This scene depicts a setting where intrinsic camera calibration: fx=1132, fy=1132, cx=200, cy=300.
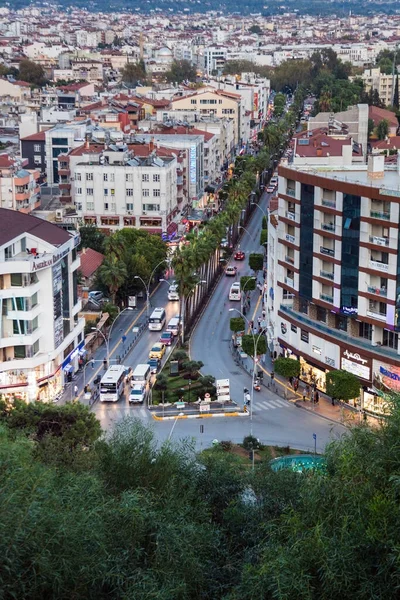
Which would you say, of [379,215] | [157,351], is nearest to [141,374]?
[157,351]

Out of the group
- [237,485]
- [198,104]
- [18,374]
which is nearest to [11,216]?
[18,374]

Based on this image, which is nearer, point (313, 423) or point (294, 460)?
point (294, 460)

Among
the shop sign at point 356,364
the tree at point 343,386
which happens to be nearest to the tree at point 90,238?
the shop sign at point 356,364

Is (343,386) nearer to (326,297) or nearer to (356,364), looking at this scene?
(356,364)

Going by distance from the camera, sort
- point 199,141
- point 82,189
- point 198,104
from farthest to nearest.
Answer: point 198,104 < point 199,141 < point 82,189

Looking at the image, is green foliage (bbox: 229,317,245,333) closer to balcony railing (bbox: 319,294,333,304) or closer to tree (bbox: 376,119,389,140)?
balcony railing (bbox: 319,294,333,304)

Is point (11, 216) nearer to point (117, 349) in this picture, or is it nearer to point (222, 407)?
point (117, 349)

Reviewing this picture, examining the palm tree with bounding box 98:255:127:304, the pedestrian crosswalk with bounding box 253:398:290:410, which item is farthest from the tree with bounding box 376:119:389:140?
the pedestrian crosswalk with bounding box 253:398:290:410
